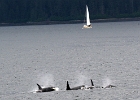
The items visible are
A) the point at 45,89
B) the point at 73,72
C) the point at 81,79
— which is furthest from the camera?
the point at 73,72

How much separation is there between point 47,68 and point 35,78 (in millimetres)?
14218

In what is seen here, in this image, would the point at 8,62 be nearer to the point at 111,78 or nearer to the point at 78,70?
the point at 78,70

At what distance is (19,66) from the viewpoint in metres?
126

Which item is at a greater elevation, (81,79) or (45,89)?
(81,79)

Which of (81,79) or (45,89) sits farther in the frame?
(81,79)

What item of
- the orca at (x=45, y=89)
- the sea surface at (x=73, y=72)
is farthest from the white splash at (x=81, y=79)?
the orca at (x=45, y=89)

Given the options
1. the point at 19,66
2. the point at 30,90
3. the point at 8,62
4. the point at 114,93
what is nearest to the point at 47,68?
the point at 19,66

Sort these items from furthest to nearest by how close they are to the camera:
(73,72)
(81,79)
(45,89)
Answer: (73,72), (81,79), (45,89)

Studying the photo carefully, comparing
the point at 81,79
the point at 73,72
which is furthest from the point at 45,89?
the point at 73,72

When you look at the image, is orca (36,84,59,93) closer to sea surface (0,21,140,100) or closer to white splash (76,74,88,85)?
sea surface (0,21,140,100)

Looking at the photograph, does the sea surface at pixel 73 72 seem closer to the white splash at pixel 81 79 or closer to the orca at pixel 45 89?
the white splash at pixel 81 79

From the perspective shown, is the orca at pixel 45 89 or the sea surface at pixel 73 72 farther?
the orca at pixel 45 89

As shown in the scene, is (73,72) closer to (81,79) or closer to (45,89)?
(81,79)

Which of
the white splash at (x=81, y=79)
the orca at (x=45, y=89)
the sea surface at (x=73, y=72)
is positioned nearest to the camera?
the sea surface at (x=73, y=72)
